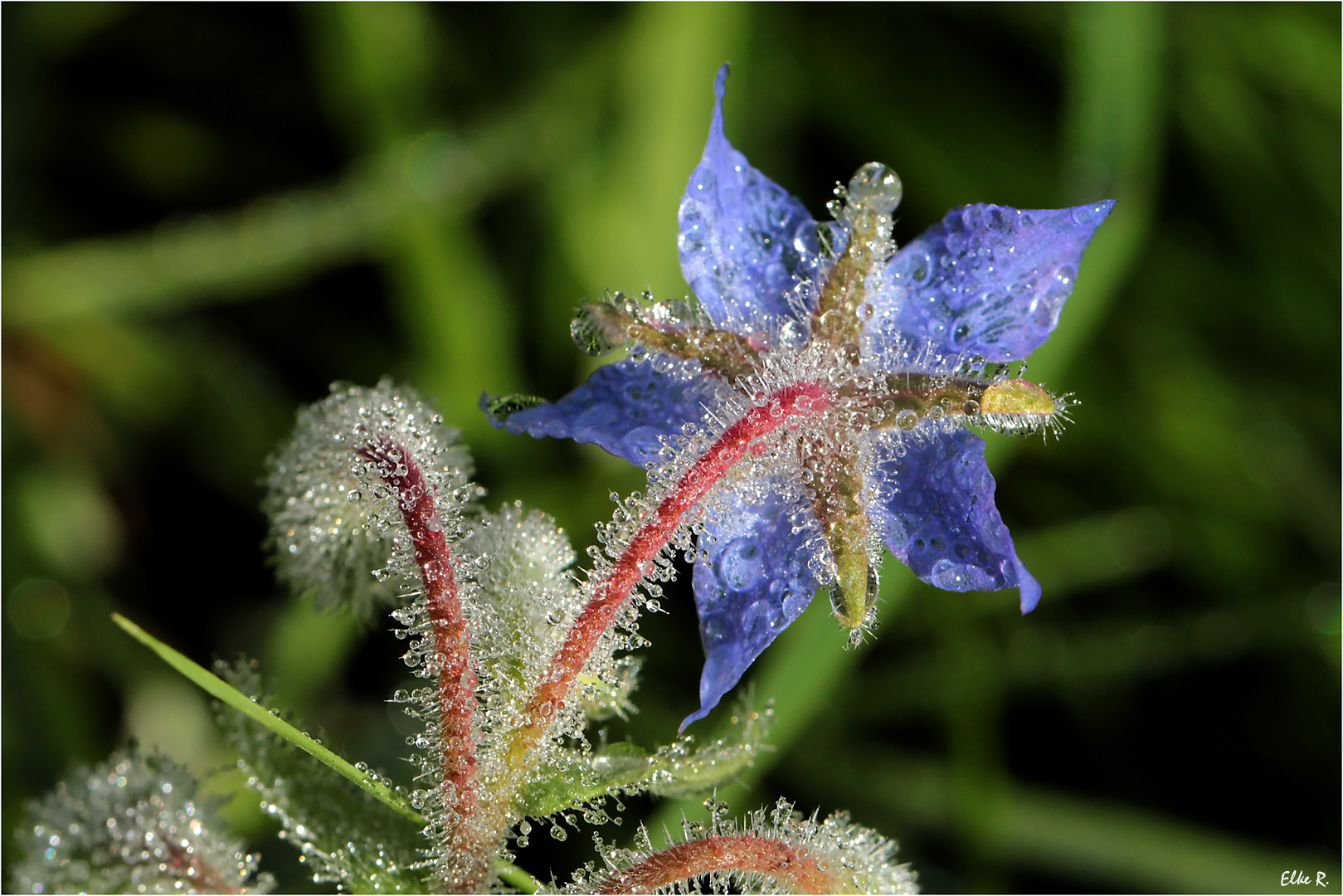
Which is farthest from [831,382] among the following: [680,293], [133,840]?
[680,293]

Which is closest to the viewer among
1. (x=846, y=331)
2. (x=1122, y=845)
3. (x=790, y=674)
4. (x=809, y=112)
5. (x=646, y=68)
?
(x=846, y=331)

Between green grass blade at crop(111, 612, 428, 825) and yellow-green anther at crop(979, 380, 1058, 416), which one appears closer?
green grass blade at crop(111, 612, 428, 825)

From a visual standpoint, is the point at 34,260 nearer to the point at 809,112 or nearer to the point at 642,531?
the point at 809,112

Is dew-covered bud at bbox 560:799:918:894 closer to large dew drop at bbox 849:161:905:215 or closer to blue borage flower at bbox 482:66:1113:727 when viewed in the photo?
blue borage flower at bbox 482:66:1113:727

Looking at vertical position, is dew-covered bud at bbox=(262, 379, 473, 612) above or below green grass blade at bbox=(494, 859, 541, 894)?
above

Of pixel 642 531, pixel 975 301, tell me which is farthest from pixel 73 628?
pixel 975 301

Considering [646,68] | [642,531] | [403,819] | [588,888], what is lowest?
[588,888]

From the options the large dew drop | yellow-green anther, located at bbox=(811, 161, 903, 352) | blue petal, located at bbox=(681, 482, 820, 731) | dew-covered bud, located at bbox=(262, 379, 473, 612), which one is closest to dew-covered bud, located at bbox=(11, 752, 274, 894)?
dew-covered bud, located at bbox=(262, 379, 473, 612)
